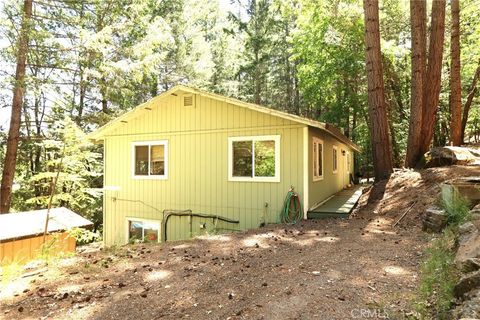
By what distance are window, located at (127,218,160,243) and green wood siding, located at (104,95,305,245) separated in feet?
0.61

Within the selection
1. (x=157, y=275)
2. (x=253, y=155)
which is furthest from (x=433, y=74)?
A: (x=157, y=275)

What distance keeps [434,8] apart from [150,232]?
10.6 meters

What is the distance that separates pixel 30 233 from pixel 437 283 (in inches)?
300

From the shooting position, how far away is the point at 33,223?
299 inches

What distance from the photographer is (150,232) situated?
32.9 feet

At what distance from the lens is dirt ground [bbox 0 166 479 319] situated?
2979mm

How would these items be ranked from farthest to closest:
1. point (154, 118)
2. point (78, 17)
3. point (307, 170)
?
point (78, 17), point (154, 118), point (307, 170)

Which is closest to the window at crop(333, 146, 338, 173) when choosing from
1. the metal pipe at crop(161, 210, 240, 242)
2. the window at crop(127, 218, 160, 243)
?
the metal pipe at crop(161, 210, 240, 242)

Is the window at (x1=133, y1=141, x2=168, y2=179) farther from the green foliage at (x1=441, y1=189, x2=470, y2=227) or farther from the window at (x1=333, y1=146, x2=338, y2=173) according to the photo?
the green foliage at (x1=441, y1=189, x2=470, y2=227)

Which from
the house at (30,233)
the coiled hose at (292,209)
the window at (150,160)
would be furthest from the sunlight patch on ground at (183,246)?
the window at (150,160)

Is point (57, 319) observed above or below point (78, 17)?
below

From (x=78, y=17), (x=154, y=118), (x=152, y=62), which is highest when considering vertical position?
(x=78, y=17)

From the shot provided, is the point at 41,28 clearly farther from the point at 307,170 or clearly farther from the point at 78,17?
the point at 307,170

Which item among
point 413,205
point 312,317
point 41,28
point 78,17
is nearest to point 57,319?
point 312,317
